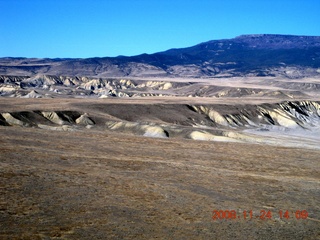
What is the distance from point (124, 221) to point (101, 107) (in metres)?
47.6

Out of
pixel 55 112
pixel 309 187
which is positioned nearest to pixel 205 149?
pixel 309 187

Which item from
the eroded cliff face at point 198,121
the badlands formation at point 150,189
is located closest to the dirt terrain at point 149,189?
the badlands formation at point 150,189

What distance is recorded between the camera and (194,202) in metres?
16.6

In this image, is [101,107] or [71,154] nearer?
[71,154]

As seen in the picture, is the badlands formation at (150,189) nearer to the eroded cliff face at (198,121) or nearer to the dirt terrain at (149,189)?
the dirt terrain at (149,189)

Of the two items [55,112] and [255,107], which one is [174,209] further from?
[255,107]

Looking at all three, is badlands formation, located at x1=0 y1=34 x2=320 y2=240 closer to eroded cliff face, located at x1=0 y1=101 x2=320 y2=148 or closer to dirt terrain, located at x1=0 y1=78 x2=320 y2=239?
dirt terrain, located at x1=0 y1=78 x2=320 y2=239
